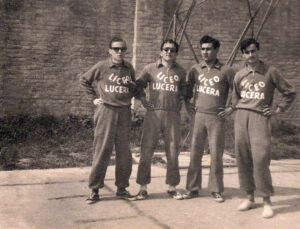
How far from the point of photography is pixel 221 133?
4.75 m

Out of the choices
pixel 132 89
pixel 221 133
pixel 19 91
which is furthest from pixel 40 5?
pixel 221 133

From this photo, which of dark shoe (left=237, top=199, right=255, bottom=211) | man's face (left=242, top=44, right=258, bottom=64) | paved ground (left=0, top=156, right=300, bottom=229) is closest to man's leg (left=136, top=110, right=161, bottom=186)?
paved ground (left=0, top=156, right=300, bottom=229)

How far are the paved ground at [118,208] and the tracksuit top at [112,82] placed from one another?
3.75 feet

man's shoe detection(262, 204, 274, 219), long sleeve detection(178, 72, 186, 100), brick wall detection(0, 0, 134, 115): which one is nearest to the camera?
man's shoe detection(262, 204, 274, 219)

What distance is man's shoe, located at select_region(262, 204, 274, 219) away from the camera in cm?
407

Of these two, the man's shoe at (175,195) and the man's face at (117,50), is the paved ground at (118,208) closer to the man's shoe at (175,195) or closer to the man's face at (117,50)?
the man's shoe at (175,195)

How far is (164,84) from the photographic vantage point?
477cm

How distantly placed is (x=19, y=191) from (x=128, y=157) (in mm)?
1377

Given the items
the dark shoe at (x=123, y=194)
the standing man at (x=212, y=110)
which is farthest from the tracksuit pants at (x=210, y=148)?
the dark shoe at (x=123, y=194)

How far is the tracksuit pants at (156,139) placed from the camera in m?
4.77

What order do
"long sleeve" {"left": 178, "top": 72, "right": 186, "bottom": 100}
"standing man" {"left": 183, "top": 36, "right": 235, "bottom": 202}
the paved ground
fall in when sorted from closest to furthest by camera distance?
1. the paved ground
2. "standing man" {"left": 183, "top": 36, "right": 235, "bottom": 202}
3. "long sleeve" {"left": 178, "top": 72, "right": 186, "bottom": 100}

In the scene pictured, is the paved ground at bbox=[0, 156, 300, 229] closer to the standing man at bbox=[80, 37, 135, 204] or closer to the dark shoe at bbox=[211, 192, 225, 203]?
the dark shoe at bbox=[211, 192, 225, 203]

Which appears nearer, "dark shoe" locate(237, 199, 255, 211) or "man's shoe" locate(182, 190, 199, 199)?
"dark shoe" locate(237, 199, 255, 211)

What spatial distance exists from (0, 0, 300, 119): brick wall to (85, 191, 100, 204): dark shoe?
173 inches
